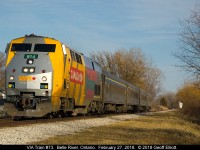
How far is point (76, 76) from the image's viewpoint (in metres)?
19.4

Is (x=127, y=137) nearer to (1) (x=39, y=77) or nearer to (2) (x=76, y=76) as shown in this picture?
(1) (x=39, y=77)

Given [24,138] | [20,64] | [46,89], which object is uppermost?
[20,64]

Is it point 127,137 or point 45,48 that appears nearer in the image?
point 127,137

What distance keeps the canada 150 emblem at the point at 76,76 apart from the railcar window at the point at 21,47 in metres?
2.69

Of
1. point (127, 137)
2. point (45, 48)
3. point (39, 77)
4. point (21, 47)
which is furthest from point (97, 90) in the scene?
point (127, 137)

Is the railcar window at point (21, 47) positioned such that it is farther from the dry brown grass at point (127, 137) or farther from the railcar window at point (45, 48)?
the dry brown grass at point (127, 137)

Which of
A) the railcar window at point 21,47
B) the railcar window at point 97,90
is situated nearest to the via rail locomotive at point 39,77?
the railcar window at point 21,47

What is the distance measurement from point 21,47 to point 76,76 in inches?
150

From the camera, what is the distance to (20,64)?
16.4m

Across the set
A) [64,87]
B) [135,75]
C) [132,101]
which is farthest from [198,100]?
[135,75]

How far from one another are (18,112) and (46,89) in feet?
5.58

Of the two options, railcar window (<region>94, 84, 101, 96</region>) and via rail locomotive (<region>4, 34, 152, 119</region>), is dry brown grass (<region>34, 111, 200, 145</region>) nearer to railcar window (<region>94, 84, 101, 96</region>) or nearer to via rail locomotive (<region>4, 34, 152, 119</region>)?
via rail locomotive (<region>4, 34, 152, 119</region>)

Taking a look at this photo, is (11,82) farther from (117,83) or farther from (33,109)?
(117,83)

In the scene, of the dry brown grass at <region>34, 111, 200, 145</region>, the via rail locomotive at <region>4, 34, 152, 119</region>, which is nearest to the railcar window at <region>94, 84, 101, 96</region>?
the via rail locomotive at <region>4, 34, 152, 119</region>
